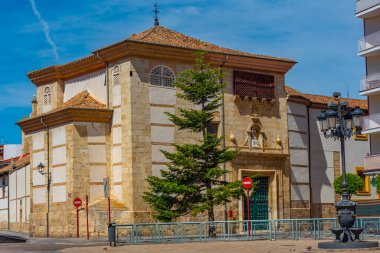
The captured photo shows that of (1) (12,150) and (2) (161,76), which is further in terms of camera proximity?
(1) (12,150)

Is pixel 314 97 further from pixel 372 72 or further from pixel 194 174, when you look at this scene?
pixel 194 174

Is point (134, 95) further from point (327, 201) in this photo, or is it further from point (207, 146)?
point (327, 201)

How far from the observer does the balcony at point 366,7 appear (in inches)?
1497

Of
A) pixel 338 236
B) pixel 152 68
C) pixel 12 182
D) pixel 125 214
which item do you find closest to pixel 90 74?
pixel 152 68

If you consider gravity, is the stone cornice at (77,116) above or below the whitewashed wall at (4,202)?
above

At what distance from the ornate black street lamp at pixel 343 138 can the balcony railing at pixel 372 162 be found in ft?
53.3

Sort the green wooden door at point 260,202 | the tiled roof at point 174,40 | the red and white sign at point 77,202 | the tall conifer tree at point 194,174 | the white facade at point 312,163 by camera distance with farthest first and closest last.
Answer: the white facade at point 312,163
the green wooden door at point 260,202
the tiled roof at point 174,40
the red and white sign at point 77,202
the tall conifer tree at point 194,174

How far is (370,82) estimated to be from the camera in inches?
1538

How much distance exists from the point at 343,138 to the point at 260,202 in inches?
767

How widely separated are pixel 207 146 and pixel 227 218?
314 inches

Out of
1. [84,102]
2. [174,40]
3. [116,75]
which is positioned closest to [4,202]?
[84,102]

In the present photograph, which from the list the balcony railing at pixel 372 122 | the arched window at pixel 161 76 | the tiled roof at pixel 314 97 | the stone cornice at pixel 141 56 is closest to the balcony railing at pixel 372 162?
the balcony railing at pixel 372 122

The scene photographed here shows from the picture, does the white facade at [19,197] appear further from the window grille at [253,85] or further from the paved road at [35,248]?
the paved road at [35,248]

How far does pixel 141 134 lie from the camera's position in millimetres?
36938
